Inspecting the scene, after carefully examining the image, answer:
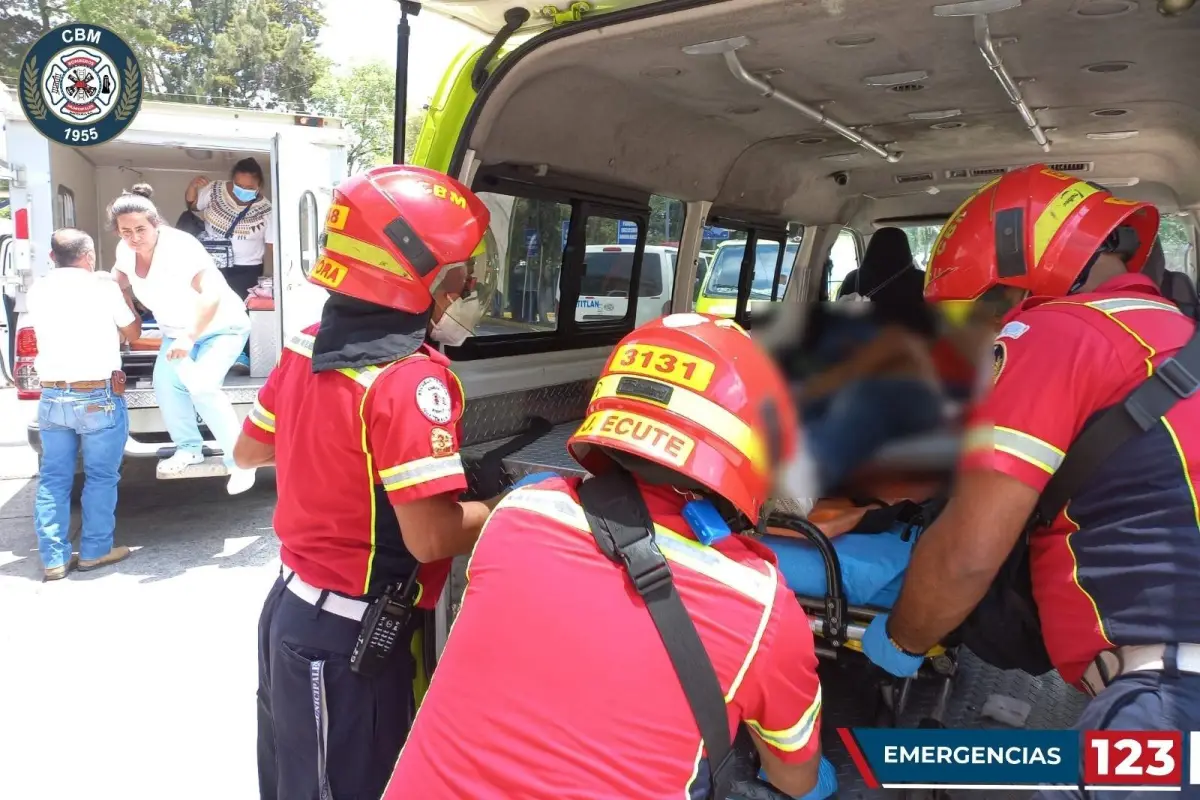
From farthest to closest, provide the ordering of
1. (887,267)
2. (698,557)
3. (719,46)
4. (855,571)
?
1. (887,267)
2. (719,46)
3. (855,571)
4. (698,557)

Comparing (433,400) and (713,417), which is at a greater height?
(713,417)

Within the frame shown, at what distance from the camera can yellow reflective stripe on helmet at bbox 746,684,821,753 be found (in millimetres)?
1476

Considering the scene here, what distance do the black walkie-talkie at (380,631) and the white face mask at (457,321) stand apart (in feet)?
2.44

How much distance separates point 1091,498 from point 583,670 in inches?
42.8

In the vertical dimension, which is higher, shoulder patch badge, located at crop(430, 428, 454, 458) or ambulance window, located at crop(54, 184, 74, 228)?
ambulance window, located at crop(54, 184, 74, 228)

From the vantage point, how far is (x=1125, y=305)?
5.64 feet

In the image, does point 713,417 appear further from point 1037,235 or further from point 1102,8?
point 1102,8

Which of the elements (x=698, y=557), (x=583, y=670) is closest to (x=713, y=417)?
(x=698, y=557)

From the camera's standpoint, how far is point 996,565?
1.75m

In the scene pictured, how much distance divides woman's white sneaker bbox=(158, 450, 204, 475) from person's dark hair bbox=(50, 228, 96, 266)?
1384 mm

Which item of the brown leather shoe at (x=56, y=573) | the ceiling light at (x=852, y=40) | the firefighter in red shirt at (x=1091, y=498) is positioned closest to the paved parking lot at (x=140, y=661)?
the brown leather shoe at (x=56, y=573)

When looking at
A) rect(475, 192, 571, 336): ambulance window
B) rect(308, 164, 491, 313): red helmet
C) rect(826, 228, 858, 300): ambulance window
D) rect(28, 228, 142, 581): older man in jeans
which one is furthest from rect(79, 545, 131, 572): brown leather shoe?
rect(826, 228, 858, 300): ambulance window

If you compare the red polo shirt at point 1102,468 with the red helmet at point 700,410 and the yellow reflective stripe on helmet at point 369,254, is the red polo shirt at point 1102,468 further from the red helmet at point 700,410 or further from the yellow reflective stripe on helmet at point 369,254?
the yellow reflective stripe on helmet at point 369,254

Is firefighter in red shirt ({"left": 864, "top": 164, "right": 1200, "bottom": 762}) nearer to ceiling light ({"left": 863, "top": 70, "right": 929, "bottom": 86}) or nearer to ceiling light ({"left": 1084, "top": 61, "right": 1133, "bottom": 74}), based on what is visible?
ceiling light ({"left": 863, "top": 70, "right": 929, "bottom": 86})
